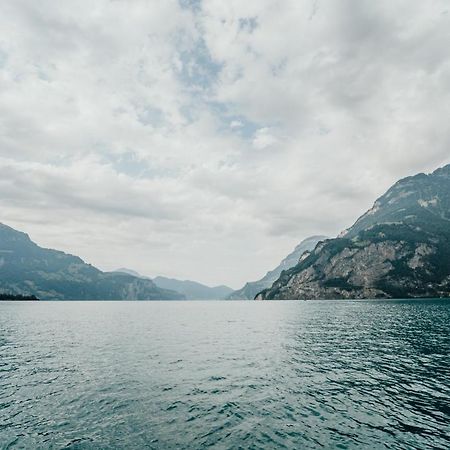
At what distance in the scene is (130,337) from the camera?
87.8 m

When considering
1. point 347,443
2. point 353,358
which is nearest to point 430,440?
point 347,443

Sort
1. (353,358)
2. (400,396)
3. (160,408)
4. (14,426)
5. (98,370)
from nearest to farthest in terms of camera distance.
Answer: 1. (14,426)
2. (160,408)
3. (400,396)
4. (98,370)
5. (353,358)

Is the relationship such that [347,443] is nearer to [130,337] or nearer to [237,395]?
[237,395]

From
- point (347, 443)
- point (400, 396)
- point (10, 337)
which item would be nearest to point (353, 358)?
point (400, 396)

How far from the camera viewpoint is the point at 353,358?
57094mm

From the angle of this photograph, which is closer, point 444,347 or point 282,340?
point 444,347

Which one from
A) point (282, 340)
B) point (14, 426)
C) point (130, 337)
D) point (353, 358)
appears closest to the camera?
point (14, 426)

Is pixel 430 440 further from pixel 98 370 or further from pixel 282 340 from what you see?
pixel 282 340

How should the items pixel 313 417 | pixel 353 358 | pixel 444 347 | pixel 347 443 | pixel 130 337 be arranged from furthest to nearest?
pixel 130 337
pixel 444 347
pixel 353 358
pixel 313 417
pixel 347 443

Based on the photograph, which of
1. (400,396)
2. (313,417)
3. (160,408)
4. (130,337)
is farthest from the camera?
(130,337)

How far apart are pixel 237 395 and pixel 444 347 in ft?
172

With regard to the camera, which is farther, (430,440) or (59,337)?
(59,337)

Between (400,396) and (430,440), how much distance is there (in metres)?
11.2

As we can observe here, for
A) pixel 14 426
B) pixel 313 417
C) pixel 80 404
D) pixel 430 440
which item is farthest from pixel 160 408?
pixel 430 440
